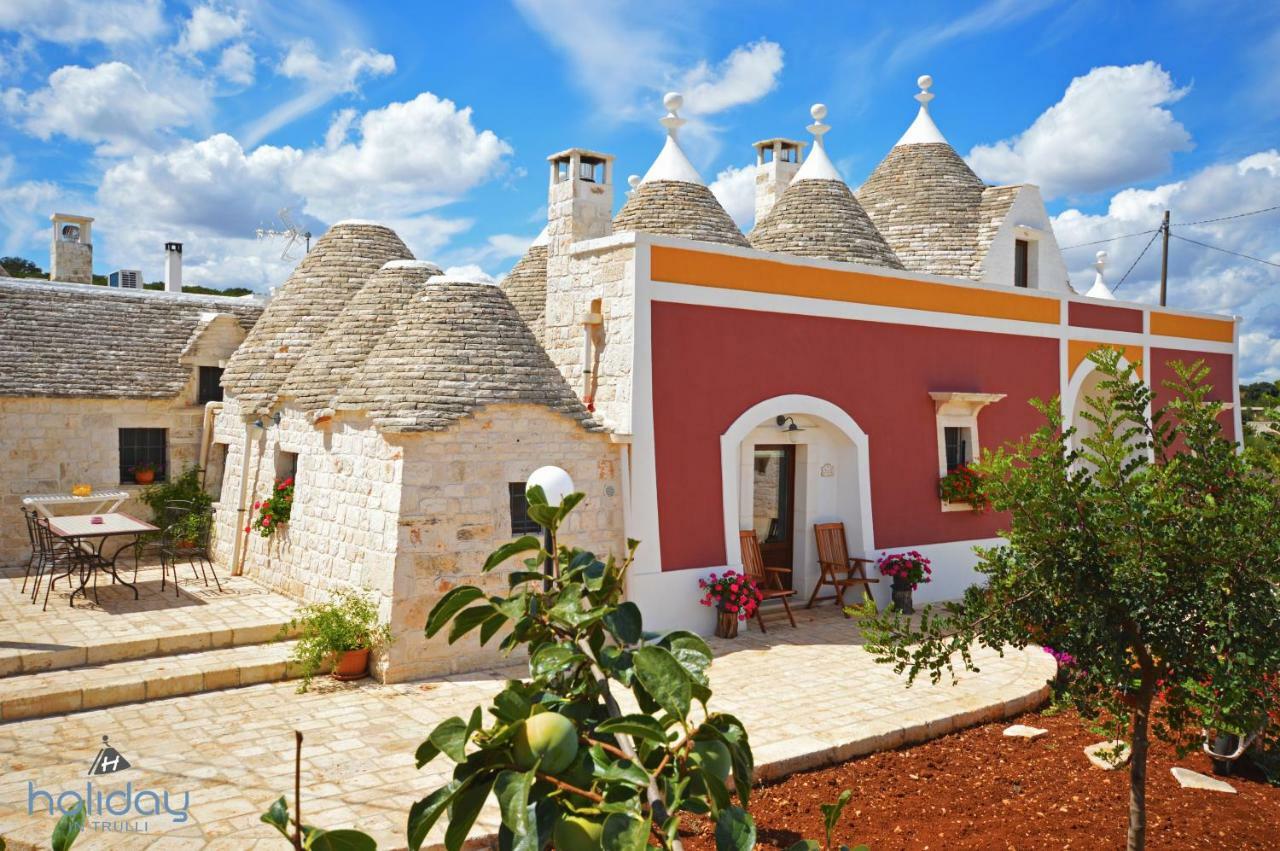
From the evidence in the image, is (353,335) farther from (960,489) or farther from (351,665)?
(960,489)

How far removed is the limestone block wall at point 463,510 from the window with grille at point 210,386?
7178mm

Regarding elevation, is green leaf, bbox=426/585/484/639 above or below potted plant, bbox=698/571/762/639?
above

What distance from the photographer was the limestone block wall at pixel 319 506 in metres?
9.40

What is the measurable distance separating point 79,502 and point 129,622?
3436 mm

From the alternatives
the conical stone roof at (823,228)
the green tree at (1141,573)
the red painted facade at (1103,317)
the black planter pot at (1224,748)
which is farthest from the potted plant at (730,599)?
the red painted facade at (1103,317)

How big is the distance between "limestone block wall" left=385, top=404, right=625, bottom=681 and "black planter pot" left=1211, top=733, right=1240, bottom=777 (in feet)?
17.7

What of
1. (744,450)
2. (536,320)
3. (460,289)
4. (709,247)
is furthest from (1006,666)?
(536,320)

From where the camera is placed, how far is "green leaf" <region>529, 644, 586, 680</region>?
1.70 metres

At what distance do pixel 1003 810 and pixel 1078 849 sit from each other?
636 millimetres

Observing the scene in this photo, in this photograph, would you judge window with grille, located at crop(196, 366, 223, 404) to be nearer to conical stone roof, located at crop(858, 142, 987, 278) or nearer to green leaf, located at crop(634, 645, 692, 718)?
conical stone roof, located at crop(858, 142, 987, 278)

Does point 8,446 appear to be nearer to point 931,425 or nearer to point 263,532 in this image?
point 263,532

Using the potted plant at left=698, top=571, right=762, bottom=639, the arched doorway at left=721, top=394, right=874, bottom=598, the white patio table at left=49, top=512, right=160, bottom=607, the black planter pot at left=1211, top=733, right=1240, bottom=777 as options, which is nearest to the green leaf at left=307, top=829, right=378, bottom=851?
the black planter pot at left=1211, top=733, right=1240, bottom=777

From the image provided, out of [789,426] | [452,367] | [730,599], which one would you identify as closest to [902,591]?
[789,426]

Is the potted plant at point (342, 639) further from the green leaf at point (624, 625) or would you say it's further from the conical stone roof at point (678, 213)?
the green leaf at point (624, 625)
